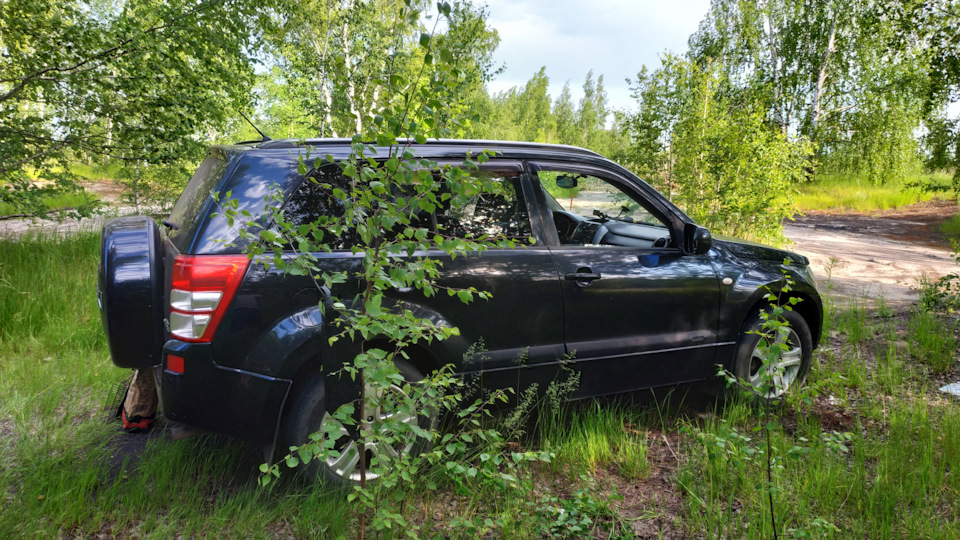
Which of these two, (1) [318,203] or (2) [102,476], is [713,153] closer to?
(1) [318,203]

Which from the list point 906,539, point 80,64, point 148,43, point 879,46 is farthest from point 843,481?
point 879,46

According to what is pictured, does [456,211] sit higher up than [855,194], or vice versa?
[855,194]

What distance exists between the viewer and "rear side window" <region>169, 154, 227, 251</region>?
2.71 meters

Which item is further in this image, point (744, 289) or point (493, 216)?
point (744, 289)

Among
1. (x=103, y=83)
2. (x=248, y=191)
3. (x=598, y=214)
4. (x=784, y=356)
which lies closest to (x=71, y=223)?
(x=103, y=83)

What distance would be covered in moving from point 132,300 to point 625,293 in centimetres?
251

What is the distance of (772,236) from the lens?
902cm

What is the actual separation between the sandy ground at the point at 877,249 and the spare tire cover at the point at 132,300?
6.36m

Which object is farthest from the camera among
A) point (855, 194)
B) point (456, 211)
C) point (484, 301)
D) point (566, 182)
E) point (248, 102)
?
point (855, 194)

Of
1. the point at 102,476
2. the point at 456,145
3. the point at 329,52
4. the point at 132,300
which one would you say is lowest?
the point at 102,476

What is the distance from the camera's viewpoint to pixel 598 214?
4.39 metres

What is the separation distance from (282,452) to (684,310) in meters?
2.40

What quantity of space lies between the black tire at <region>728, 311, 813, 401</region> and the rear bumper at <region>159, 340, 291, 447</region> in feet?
9.18

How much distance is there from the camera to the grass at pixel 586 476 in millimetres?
2566
